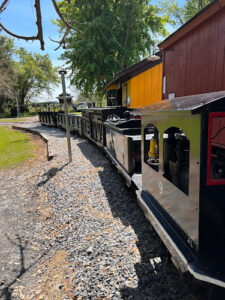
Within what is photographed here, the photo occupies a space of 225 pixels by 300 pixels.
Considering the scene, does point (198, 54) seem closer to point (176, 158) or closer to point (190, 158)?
point (176, 158)

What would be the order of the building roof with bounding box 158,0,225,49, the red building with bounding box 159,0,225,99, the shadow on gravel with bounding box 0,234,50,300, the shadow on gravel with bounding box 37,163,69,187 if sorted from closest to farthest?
1. the shadow on gravel with bounding box 0,234,50,300
2. the building roof with bounding box 158,0,225,49
3. the red building with bounding box 159,0,225,99
4. the shadow on gravel with bounding box 37,163,69,187

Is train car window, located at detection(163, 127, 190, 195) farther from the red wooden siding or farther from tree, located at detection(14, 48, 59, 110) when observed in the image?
tree, located at detection(14, 48, 59, 110)

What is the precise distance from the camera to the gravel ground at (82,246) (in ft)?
8.91

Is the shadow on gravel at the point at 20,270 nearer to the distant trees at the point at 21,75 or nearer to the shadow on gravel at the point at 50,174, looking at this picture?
the shadow on gravel at the point at 50,174

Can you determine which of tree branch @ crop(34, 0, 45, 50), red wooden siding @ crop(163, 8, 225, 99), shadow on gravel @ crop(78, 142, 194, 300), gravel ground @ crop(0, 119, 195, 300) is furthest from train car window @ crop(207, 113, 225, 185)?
tree branch @ crop(34, 0, 45, 50)

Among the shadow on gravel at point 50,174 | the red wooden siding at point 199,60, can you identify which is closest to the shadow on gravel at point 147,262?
the shadow on gravel at point 50,174

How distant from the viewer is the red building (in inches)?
161

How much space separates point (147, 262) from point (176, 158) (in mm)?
1535

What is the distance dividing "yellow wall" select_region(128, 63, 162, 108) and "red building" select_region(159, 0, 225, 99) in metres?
2.32

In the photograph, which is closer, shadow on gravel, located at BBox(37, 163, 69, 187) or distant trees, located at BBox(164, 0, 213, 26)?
shadow on gravel, located at BBox(37, 163, 69, 187)

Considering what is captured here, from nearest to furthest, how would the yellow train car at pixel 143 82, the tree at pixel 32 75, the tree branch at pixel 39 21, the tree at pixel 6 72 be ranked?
the tree branch at pixel 39 21
the yellow train car at pixel 143 82
the tree at pixel 6 72
the tree at pixel 32 75

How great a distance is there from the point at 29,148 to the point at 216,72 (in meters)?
11.7

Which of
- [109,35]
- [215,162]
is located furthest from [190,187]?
[109,35]

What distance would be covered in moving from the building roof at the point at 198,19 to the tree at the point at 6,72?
38.2 m
